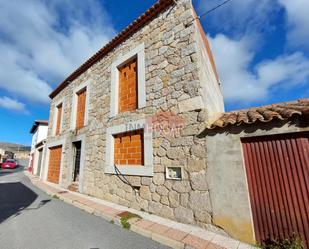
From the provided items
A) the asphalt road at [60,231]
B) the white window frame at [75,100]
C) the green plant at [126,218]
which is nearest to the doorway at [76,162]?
the white window frame at [75,100]

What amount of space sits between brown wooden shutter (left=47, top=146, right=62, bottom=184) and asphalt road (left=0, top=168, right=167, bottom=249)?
13.2ft

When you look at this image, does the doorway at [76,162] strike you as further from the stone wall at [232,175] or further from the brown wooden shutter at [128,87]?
the stone wall at [232,175]

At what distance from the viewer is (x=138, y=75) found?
5402 mm

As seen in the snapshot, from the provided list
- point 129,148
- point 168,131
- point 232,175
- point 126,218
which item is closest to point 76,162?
point 129,148

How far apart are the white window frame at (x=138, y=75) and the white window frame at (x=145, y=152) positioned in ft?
1.95

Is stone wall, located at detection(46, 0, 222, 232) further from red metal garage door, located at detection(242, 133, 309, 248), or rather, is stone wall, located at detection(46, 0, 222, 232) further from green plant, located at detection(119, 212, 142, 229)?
red metal garage door, located at detection(242, 133, 309, 248)

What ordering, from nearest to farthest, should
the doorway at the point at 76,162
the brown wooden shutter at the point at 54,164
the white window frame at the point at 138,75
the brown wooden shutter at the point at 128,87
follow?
the white window frame at the point at 138,75
the brown wooden shutter at the point at 128,87
the doorway at the point at 76,162
the brown wooden shutter at the point at 54,164

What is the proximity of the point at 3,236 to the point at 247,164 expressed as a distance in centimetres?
503

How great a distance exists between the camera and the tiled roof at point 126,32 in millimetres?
5168

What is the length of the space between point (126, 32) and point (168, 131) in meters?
4.29

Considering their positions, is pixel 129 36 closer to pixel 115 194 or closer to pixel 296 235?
pixel 115 194

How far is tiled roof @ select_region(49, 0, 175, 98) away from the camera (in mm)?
5168

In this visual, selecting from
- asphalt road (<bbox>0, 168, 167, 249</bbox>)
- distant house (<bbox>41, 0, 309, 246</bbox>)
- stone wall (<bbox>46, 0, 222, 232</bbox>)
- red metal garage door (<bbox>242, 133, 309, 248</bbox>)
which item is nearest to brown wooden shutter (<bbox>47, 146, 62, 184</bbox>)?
distant house (<bbox>41, 0, 309, 246</bbox>)

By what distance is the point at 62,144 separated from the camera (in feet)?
28.7
